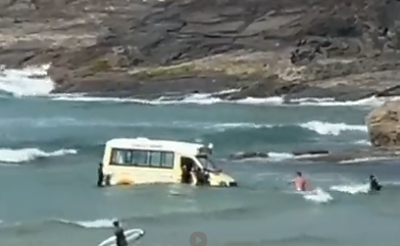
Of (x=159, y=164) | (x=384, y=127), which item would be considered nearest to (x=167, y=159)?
(x=159, y=164)

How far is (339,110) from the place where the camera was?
2.18m

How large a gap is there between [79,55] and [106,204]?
53 centimetres

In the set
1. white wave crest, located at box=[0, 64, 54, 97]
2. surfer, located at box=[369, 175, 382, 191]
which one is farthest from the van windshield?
white wave crest, located at box=[0, 64, 54, 97]

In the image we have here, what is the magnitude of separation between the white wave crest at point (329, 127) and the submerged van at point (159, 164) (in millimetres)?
294

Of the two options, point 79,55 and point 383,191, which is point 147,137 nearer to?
point 79,55

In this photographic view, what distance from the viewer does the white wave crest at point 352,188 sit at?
1912 mm

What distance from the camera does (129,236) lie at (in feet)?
5.80

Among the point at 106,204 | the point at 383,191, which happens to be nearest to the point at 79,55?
the point at 106,204

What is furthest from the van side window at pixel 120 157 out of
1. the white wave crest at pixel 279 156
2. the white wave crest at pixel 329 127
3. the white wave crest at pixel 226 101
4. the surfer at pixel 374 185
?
the surfer at pixel 374 185

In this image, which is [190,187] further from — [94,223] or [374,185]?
[374,185]

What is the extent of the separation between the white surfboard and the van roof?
0.24 metres

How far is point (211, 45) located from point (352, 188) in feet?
1.97

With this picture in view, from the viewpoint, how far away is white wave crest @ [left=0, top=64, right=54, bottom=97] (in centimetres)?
217

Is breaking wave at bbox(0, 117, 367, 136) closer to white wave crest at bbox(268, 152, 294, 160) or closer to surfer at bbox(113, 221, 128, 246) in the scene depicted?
white wave crest at bbox(268, 152, 294, 160)
